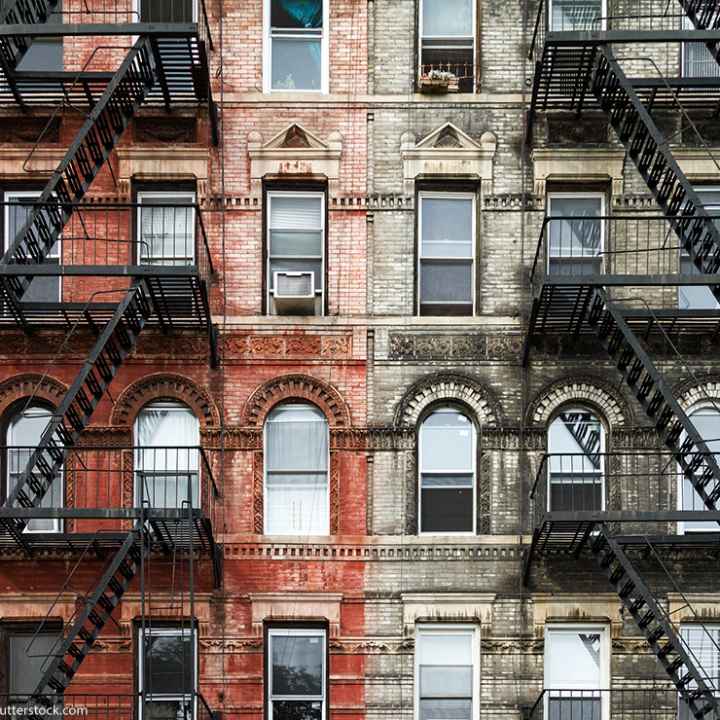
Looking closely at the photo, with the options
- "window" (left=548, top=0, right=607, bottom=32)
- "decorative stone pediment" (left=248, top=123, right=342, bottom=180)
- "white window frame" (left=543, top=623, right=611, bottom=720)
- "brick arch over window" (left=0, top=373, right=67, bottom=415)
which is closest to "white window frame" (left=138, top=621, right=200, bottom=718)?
"brick arch over window" (left=0, top=373, right=67, bottom=415)

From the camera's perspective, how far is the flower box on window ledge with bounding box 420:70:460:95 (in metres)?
24.5

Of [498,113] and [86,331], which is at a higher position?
[498,113]

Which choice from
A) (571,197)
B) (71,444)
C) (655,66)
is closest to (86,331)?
(71,444)

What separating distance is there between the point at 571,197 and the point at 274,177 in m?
3.75

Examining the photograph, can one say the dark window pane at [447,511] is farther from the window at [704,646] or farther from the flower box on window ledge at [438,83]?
the flower box on window ledge at [438,83]

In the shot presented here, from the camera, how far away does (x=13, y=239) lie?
24.2 m

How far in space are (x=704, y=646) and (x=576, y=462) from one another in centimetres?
269

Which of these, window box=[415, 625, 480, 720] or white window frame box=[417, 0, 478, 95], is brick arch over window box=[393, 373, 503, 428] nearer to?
window box=[415, 625, 480, 720]

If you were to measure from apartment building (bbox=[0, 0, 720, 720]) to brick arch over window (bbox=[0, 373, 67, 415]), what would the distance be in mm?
39

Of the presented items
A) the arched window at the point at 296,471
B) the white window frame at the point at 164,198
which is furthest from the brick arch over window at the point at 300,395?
the white window frame at the point at 164,198

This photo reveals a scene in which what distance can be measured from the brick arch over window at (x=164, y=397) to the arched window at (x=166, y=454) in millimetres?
136

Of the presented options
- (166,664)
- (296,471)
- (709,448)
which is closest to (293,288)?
(296,471)

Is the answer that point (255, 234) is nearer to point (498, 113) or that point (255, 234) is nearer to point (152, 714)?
point (498, 113)

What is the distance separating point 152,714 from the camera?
23297mm
